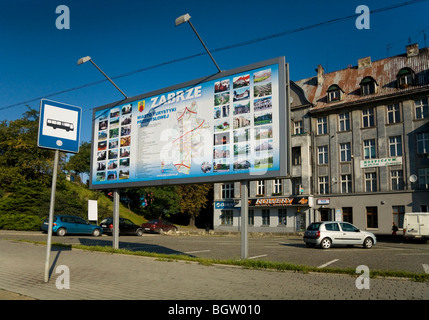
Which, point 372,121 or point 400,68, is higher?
point 400,68

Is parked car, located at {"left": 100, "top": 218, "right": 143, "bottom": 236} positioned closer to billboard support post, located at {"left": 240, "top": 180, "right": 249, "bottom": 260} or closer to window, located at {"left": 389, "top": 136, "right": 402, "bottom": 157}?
billboard support post, located at {"left": 240, "top": 180, "right": 249, "bottom": 260}

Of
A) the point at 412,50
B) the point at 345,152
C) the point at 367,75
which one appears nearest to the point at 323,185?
the point at 345,152

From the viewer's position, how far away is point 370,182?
1528 inches

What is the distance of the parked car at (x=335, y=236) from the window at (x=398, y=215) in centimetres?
1600

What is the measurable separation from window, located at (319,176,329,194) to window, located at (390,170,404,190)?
270 inches

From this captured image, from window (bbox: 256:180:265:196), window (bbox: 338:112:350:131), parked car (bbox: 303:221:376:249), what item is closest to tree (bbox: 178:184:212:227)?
window (bbox: 256:180:265:196)

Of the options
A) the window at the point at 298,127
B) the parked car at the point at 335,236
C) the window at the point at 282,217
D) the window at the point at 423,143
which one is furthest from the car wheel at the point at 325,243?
the window at the point at 298,127

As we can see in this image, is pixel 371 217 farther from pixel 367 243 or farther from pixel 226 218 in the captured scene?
pixel 226 218

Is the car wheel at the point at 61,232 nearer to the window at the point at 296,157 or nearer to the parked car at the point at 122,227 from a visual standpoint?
the parked car at the point at 122,227

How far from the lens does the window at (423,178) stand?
115 ft
